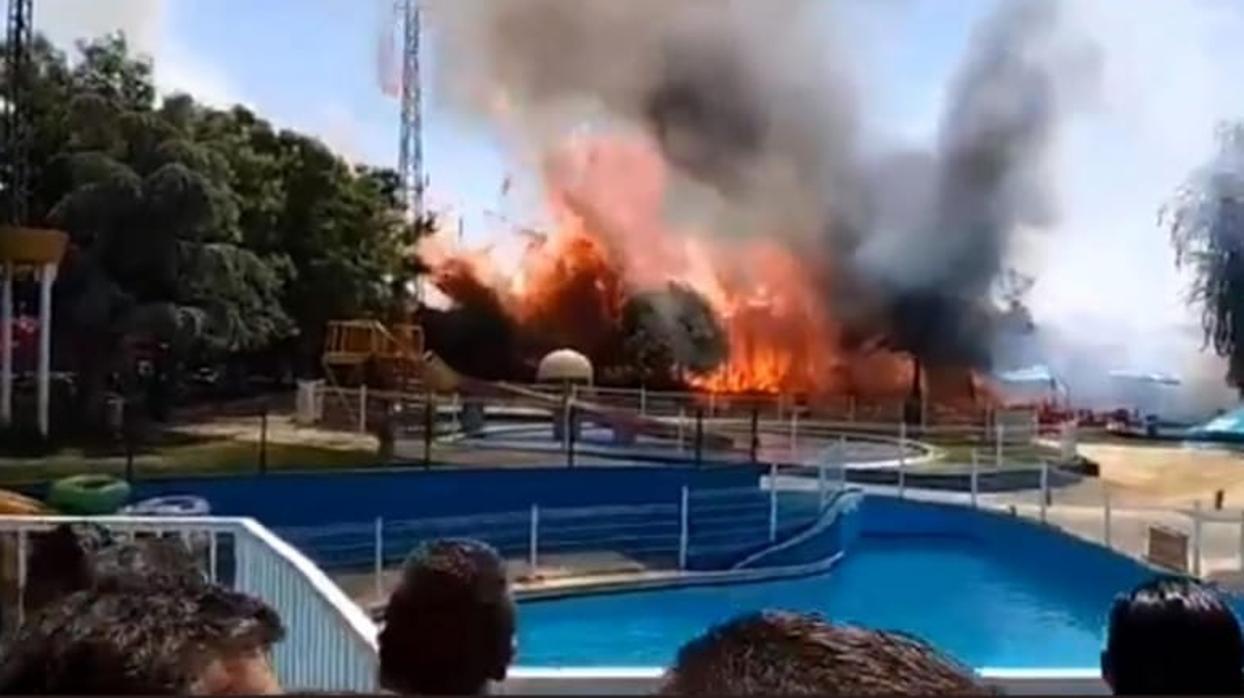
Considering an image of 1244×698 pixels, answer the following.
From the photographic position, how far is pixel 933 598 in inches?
254

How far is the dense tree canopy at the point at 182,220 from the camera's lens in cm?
1011

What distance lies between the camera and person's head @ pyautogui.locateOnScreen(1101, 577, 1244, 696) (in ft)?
2.75

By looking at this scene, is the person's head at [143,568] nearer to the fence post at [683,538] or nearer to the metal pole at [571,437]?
the fence post at [683,538]

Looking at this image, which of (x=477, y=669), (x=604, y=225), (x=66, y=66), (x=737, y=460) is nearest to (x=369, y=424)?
(x=737, y=460)

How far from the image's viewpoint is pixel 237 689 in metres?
0.46

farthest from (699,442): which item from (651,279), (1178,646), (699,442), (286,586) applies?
(1178,646)

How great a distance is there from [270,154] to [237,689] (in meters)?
12.2

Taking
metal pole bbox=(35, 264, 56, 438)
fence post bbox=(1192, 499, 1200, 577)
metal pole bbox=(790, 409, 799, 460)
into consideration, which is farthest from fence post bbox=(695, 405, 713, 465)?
metal pole bbox=(35, 264, 56, 438)

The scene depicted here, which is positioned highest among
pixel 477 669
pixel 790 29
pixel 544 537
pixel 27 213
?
pixel 790 29

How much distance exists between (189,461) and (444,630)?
8.03 metres

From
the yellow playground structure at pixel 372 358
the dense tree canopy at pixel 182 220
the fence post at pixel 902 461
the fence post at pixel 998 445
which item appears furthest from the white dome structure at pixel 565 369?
the fence post at pixel 998 445

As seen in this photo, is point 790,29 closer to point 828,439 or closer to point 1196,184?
point 1196,184

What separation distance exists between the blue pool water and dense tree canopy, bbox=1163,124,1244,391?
21.0 feet

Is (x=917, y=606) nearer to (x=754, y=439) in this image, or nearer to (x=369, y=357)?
(x=754, y=439)
